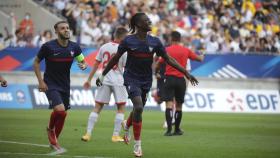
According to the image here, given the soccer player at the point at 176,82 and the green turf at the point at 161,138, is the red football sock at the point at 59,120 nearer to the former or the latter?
the green turf at the point at 161,138

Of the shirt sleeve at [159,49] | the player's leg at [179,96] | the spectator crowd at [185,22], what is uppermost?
the shirt sleeve at [159,49]

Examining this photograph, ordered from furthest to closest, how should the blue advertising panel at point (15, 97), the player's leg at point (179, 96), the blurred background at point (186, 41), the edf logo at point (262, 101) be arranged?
the edf logo at point (262, 101), the blurred background at point (186, 41), the blue advertising panel at point (15, 97), the player's leg at point (179, 96)

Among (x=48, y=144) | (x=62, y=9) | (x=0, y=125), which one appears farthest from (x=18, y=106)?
(x=48, y=144)

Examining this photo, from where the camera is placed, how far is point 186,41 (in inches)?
1359

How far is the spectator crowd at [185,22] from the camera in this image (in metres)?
33.9

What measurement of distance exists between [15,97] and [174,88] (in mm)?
12880

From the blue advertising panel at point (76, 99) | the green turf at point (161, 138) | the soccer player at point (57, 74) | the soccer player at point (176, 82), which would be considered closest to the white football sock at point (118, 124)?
the green turf at point (161, 138)

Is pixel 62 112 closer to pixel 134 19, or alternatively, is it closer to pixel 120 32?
pixel 134 19

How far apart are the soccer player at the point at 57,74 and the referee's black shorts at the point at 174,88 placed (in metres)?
5.02

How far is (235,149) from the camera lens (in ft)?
51.9

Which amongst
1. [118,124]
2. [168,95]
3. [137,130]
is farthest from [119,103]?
[137,130]

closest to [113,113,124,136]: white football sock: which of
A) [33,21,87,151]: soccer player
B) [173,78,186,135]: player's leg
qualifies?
[173,78,186,135]: player's leg

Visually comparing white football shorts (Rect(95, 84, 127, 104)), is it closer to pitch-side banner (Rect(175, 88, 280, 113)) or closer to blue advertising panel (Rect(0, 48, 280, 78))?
pitch-side banner (Rect(175, 88, 280, 113))

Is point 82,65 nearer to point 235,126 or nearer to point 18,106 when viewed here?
point 235,126
